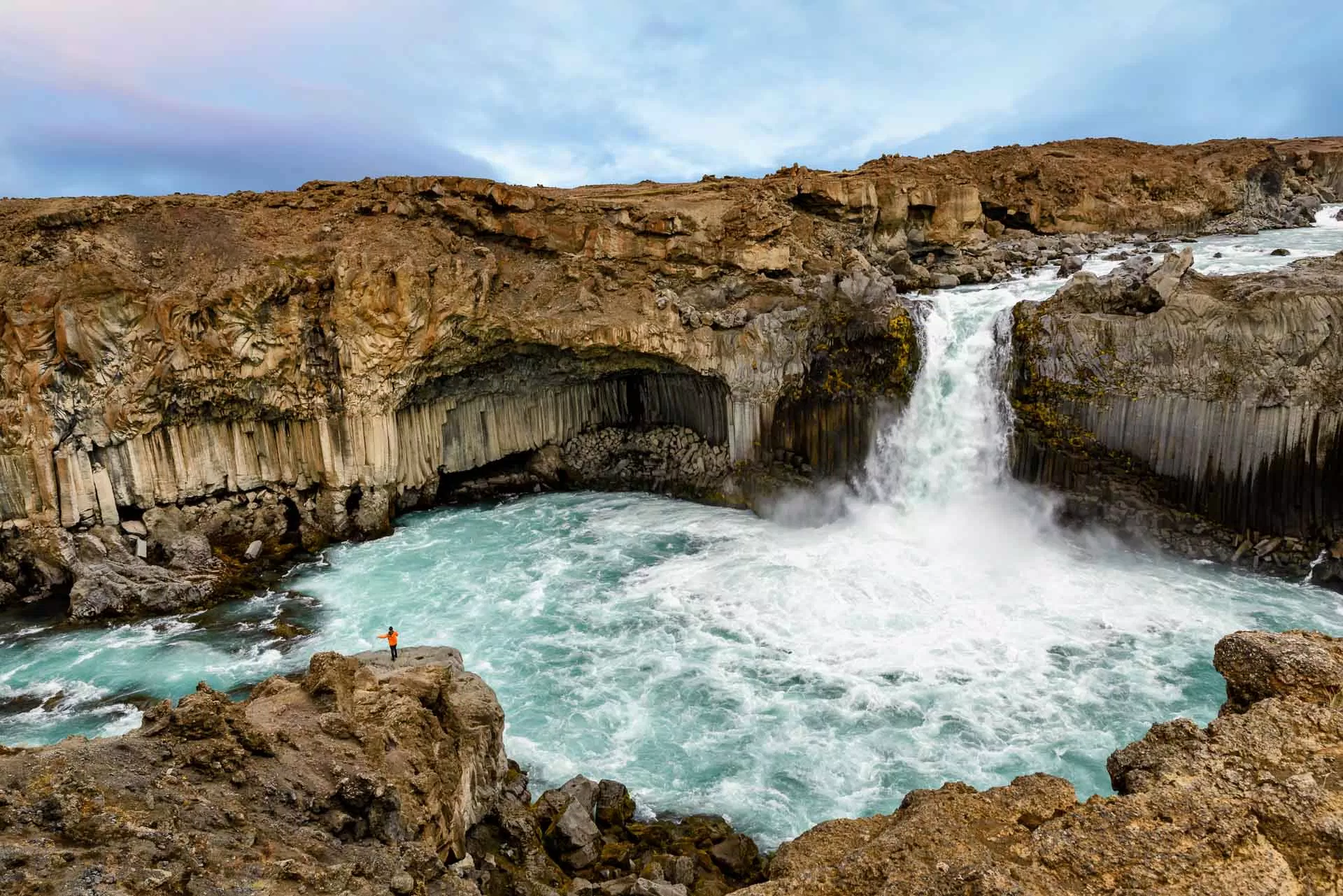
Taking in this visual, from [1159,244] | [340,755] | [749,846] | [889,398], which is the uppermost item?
[1159,244]

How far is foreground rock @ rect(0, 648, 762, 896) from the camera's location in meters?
5.79

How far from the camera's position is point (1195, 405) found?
18.4 meters

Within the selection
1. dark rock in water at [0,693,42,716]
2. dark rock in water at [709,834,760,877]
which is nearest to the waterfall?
dark rock in water at [709,834,760,877]

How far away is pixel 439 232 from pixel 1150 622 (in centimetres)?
2065

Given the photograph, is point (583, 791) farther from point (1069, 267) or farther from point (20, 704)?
point (1069, 267)

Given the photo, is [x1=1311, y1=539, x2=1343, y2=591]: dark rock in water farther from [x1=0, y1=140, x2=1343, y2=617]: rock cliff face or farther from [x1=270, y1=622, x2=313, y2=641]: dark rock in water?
[x1=270, y1=622, x2=313, y2=641]: dark rock in water

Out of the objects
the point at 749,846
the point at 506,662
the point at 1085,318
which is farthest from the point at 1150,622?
the point at 506,662

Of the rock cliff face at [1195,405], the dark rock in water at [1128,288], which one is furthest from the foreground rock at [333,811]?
the dark rock in water at [1128,288]

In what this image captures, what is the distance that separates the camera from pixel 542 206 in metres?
24.2

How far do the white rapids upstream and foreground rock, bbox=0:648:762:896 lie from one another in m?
2.01

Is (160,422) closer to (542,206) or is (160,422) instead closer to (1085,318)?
(542,206)

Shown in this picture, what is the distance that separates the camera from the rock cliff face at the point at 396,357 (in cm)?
1920

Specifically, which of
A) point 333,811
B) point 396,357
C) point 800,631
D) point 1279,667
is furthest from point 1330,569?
point 396,357

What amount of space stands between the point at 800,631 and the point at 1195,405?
10637mm
